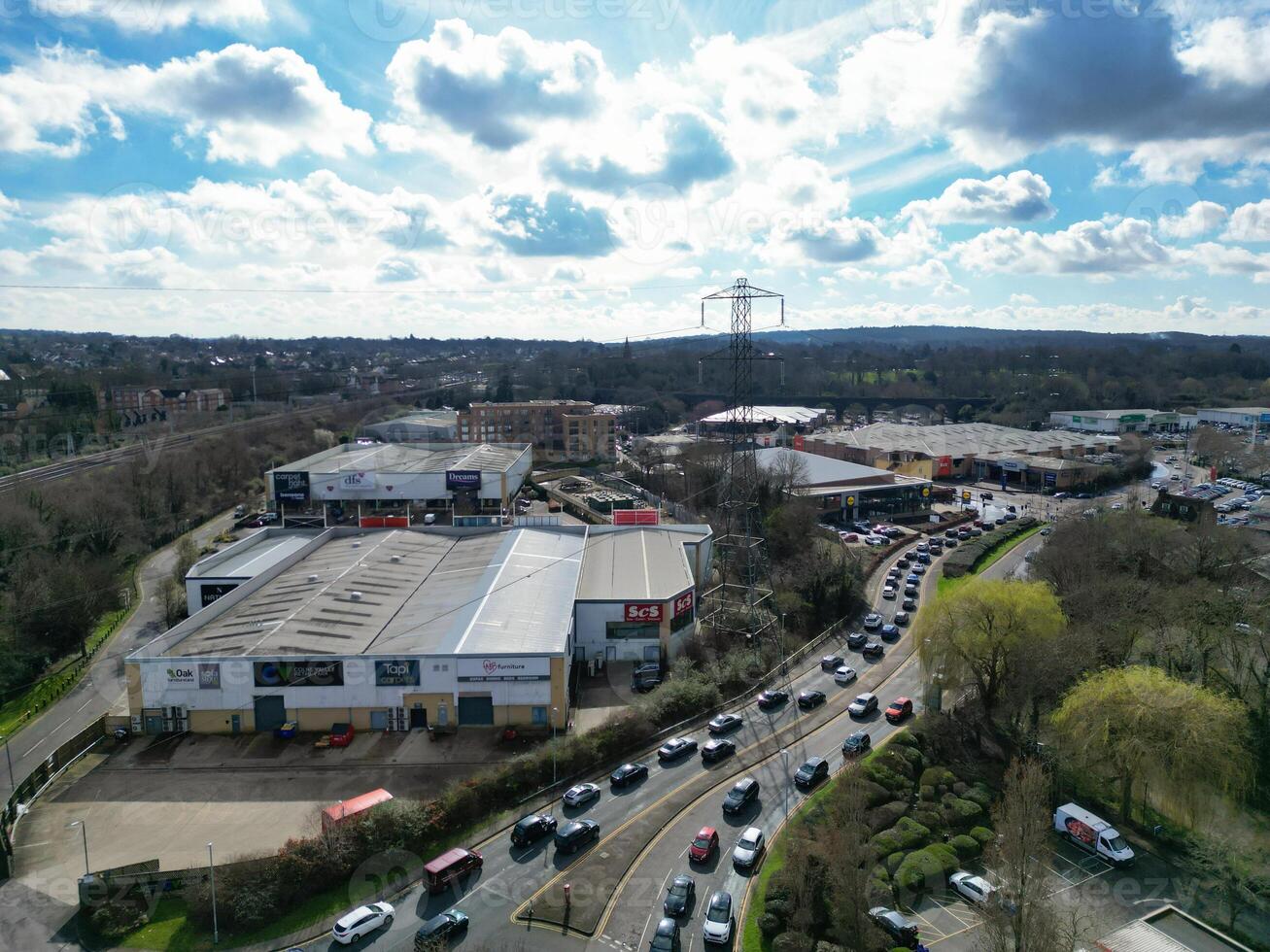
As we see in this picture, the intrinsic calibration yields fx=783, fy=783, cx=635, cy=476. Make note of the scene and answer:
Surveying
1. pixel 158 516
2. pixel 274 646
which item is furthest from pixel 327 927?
pixel 158 516

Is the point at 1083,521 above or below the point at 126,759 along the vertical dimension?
above

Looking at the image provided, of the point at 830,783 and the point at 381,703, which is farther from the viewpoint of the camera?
the point at 381,703

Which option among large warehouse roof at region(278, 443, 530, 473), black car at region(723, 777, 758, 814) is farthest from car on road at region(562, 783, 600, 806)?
large warehouse roof at region(278, 443, 530, 473)

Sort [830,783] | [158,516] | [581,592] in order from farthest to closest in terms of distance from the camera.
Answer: [158,516] → [581,592] → [830,783]

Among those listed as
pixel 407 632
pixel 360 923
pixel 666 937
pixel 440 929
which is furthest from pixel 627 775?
pixel 407 632

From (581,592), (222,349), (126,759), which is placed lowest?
(126,759)

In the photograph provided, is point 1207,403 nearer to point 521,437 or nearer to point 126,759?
point 521,437
